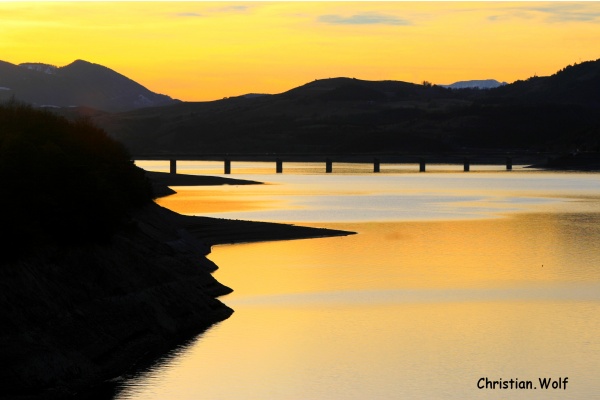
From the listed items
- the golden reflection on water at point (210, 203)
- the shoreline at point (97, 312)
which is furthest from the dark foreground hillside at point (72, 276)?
the golden reflection on water at point (210, 203)

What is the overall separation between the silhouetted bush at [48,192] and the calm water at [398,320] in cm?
560

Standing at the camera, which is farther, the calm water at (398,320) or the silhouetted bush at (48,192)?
the calm water at (398,320)

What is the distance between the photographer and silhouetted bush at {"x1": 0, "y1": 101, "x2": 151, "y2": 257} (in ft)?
116

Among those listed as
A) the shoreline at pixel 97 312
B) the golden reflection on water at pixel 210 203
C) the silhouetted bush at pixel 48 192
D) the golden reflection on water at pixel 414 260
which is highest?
the silhouetted bush at pixel 48 192

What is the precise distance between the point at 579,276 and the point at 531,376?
26942 mm

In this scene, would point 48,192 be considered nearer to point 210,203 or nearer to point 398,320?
point 398,320

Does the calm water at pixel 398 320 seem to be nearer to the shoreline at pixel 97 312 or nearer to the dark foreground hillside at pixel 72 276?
the shoreline at pixel 97 312

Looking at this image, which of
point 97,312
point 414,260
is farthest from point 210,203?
point 97,312

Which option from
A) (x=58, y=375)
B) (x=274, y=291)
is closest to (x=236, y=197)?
(x=274, y=291)

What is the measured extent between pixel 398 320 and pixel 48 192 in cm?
1551

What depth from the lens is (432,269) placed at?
6569 centimetres

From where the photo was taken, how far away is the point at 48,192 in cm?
4016

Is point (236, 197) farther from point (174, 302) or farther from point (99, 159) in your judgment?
point (174, 302)

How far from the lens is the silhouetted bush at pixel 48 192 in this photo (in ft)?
116
